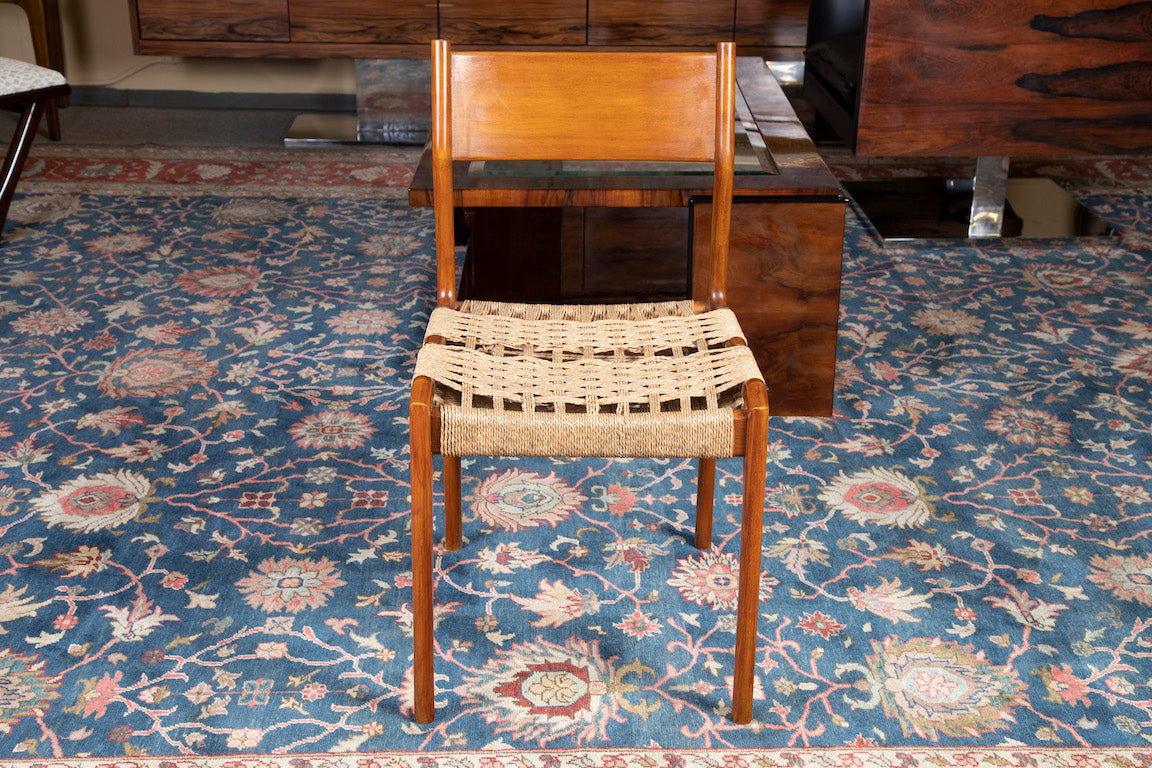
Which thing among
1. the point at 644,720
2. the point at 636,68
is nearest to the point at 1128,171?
the point at 636,68

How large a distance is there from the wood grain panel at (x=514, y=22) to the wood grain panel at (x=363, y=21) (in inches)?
2.9

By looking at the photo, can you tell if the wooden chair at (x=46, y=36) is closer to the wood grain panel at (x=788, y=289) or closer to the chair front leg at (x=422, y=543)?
the wood grain panel at (x=788, y=289)

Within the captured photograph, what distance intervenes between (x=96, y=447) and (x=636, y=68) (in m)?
1.30

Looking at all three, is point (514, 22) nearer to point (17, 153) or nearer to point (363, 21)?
point (363, 21)

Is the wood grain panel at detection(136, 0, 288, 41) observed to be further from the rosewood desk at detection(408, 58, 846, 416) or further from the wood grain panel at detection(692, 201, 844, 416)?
the wood grain panel at detection(692, 201, 844, 416)

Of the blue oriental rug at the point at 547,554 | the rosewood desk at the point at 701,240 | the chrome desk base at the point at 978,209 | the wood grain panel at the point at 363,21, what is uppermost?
the wood grain panel at the point at 363,21

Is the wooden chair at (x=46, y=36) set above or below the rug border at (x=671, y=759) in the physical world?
above

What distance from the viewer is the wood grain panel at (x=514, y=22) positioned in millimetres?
4070

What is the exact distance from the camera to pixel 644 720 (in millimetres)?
1495

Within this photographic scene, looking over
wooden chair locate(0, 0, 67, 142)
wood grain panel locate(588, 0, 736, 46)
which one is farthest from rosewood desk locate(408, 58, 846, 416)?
wooden chair locate(0, 0, 67, 142)

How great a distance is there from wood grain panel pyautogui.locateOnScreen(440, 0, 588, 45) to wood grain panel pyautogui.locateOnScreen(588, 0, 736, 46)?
0.06 meters

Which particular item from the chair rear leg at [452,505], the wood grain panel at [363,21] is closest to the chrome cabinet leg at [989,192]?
the wood grain panel at [363,21]

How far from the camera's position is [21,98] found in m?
3.05

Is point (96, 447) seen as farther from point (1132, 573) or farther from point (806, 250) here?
point (1132, 573)
